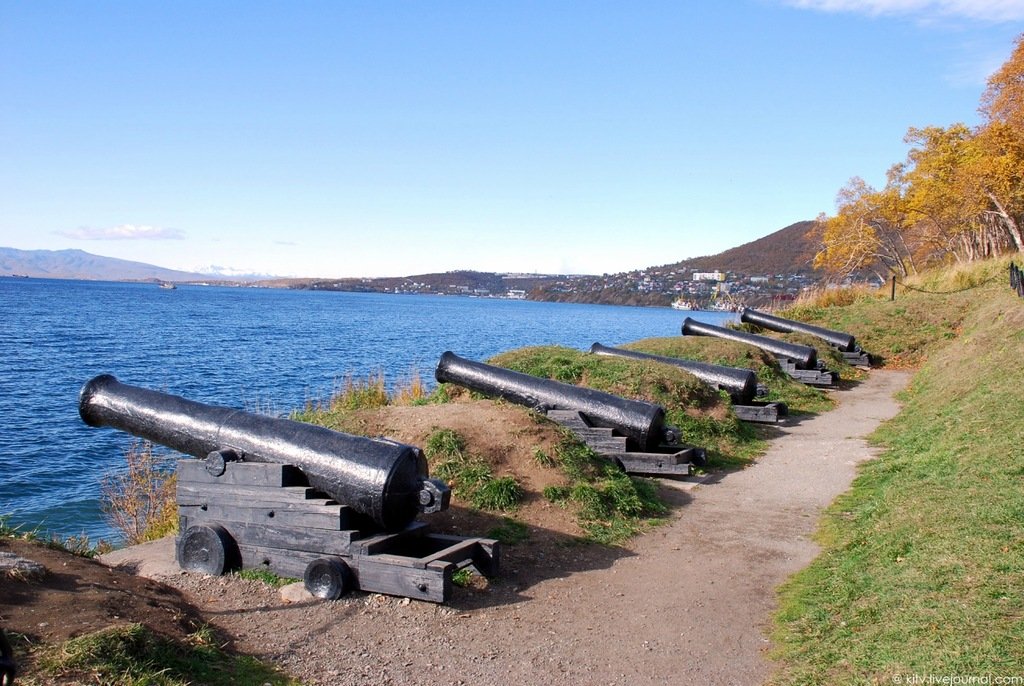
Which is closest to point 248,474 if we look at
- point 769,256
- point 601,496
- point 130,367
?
point 601,496

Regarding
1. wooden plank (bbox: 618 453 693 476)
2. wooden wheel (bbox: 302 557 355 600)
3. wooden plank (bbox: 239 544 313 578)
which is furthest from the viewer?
wooden plank (bbox: 618 453 693 476)

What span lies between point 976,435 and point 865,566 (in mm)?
3361

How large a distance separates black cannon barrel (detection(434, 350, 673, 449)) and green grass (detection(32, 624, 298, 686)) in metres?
6.24

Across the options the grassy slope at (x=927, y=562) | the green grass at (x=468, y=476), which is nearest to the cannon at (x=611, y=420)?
the green grass at (x=468, y=476)

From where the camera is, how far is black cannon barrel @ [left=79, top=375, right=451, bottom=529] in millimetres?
6348

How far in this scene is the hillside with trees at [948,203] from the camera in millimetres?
31578

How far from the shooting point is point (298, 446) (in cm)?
667

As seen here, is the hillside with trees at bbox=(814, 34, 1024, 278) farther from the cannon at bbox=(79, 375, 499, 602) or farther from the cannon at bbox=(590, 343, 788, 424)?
the cannon at bbox=(79, 375, 499, 602)

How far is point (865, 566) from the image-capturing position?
256 inches

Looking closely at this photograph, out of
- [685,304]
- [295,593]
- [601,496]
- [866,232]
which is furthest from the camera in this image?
[685,304]

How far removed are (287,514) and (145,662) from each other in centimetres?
210

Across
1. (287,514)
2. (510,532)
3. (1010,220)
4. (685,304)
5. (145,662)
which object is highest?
(1010,220)

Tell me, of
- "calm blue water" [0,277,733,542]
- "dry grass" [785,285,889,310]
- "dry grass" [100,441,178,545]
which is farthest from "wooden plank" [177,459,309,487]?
"dry grass" [785,285,889,310]

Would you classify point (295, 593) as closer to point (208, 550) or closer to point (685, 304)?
point (208, 550)
